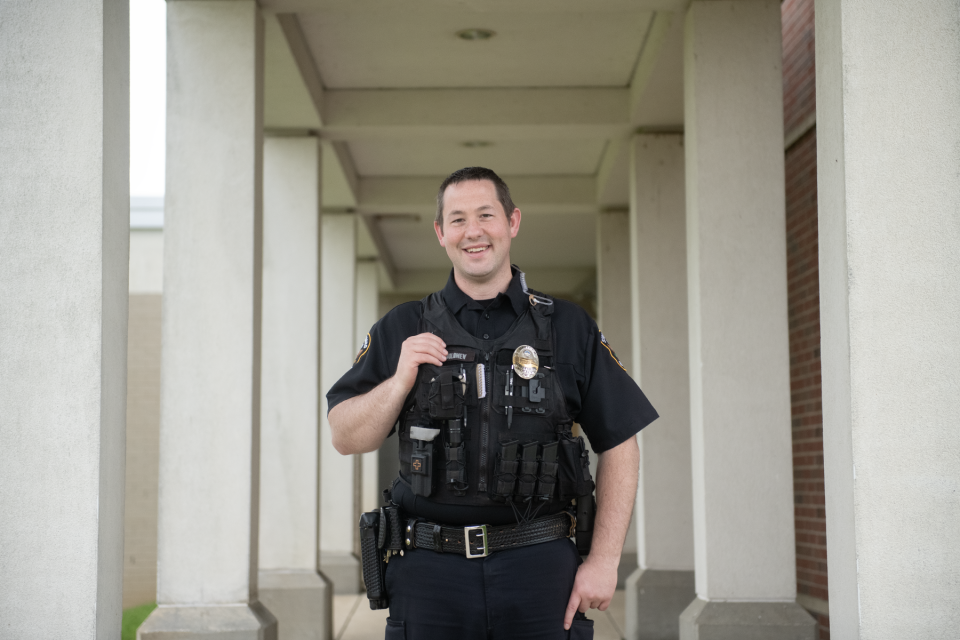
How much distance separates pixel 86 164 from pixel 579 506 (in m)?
1.87

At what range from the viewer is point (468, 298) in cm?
280

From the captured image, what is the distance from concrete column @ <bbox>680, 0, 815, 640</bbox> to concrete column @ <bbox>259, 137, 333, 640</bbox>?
127 inches

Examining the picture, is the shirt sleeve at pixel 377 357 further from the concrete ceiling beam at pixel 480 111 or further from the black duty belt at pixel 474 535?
the concrete ceiling beam at pixel 480 111

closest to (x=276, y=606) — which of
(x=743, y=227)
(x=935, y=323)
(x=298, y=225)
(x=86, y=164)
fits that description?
(x=298, y=225)

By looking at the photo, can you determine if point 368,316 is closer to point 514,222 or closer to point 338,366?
point 338,366

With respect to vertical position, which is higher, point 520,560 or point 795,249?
point 795,249

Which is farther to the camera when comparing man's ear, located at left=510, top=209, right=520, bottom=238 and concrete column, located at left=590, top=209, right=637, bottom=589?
concrete column, located at left=590, top=209, right=637, bottom=589

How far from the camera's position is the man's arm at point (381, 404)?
100.0 inches

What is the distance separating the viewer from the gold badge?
2627mm

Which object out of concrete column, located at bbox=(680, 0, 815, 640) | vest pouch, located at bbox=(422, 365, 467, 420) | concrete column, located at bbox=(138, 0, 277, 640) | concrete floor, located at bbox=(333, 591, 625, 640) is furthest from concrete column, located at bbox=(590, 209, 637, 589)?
vest pouch, located at bbox=(422, 365, 467, 420)

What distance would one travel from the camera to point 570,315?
2.78 m

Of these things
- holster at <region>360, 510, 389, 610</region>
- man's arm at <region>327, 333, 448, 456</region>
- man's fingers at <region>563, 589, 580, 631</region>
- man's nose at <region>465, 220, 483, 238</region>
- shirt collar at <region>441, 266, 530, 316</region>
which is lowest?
man's fingers at <region>563, 589, 580, 631</region>

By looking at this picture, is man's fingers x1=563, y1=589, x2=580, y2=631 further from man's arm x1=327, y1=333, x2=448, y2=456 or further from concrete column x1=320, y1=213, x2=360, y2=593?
concrete column x1=320, y1=213, x2=360, y2=593

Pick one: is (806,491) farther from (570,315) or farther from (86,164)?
(86,164)
